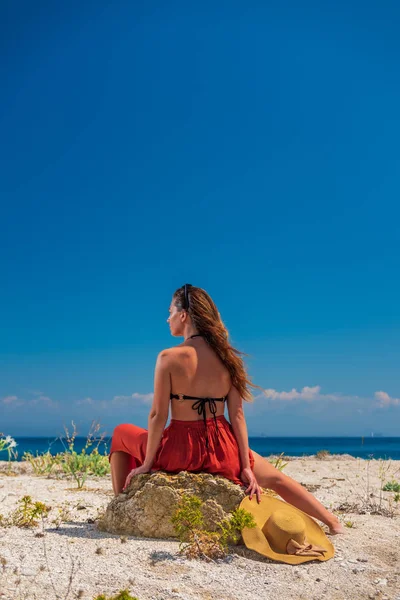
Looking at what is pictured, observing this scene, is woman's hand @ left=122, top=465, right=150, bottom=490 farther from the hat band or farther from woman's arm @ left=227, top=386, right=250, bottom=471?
the hat band

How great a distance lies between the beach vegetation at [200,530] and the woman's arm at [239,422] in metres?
0.53

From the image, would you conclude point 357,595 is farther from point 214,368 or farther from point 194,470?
point 214,368

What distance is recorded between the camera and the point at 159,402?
4.89 metres

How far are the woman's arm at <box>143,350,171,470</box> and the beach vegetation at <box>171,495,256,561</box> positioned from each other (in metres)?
0.48

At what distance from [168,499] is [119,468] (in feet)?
2.43

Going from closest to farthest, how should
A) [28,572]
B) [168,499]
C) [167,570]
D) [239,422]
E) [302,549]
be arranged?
[28,572] < [167,570] < [302,549] < [168,499] < [239,422]

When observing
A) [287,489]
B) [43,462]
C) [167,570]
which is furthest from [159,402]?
[43,462]

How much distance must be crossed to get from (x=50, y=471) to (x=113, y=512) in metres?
5.28

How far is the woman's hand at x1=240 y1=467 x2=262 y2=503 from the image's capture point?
497 centimetres

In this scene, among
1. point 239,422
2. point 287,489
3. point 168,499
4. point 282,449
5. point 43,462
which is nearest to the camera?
point 168,499

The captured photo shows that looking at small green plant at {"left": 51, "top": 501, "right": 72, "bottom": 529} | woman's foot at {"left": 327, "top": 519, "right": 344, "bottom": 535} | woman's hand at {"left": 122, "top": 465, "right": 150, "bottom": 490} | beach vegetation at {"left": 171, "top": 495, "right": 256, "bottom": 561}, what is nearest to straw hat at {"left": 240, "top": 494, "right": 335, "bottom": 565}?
beach vegetation at {"left": 171, "top": 495, "right": 256, "bottom": 561}

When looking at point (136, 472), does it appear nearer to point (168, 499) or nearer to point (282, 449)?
point (168, 499)

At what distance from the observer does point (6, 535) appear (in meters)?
4.80

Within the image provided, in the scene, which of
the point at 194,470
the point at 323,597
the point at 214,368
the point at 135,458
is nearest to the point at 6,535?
the point at 135,458
